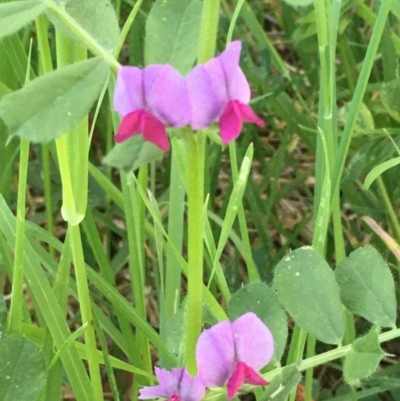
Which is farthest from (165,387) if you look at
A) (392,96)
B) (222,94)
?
(392,96)

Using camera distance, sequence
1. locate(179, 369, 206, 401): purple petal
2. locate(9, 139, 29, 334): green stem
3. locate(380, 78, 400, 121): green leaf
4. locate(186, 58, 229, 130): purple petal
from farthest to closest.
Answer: locate(380, 78, 400, 121): green leaf
locate(9, 139, 29, 334): green stem
locate(179, 369, 206, 401): purple petal
locate(186, 58, 229, 130): purple petal

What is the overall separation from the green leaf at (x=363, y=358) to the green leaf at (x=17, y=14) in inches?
10.8

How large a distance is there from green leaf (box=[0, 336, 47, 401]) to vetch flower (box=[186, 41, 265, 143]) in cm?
26

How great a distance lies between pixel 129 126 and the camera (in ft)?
1.09

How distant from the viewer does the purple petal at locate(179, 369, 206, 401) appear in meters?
0.44

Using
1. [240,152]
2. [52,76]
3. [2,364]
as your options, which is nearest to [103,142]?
[240,152]

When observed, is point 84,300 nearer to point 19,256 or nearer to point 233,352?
point 19,256

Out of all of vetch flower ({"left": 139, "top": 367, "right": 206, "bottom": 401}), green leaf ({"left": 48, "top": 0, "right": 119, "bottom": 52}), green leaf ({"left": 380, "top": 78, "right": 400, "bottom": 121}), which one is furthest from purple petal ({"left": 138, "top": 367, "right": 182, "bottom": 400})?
green leaf ({"left": 380, "top": 78, "right": 400, "bottom": 121})

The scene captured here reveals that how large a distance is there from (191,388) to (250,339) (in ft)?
0.20

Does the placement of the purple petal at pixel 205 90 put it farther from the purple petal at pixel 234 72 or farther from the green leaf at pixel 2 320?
the green leaf at pixel 2 320

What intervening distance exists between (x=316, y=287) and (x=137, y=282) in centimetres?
23

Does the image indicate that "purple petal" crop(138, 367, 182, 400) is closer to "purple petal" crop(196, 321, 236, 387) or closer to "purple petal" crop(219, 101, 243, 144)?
"purple petal" crop(196, 321, 236, 387)

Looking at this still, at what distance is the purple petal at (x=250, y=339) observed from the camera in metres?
0.41

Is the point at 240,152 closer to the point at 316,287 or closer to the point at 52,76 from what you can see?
the point at 316,287
